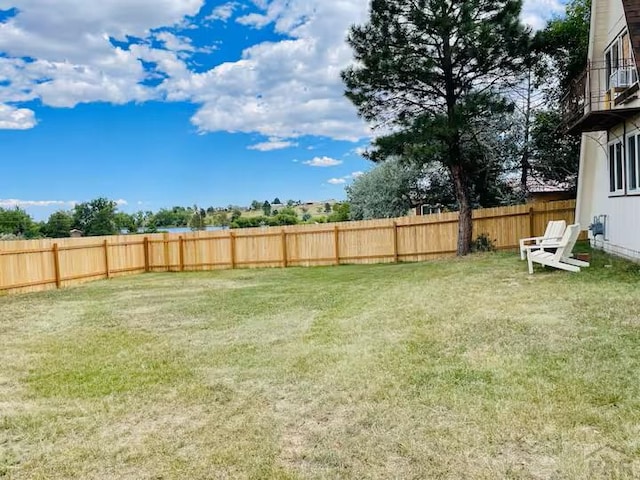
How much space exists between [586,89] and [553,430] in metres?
10.1

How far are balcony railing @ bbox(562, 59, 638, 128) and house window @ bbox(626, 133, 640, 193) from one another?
0.71 metres

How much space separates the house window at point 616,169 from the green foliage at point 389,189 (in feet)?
32.0

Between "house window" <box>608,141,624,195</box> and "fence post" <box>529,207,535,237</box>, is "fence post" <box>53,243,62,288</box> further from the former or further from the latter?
"house window" <box>608,141,624,195</box>

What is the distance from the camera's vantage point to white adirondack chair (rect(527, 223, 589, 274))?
8648 millimetres

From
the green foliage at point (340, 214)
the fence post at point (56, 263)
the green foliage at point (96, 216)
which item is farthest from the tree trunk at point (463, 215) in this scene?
the green foliage at point (96, 216)

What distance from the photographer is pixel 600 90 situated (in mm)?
11086

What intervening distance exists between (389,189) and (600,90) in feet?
35.7

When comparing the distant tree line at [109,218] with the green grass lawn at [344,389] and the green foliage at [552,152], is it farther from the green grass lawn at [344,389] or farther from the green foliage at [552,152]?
the green grass lawn at [344,389]

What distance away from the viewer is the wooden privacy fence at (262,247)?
13375mm

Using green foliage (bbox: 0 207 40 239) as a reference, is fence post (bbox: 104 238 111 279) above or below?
below

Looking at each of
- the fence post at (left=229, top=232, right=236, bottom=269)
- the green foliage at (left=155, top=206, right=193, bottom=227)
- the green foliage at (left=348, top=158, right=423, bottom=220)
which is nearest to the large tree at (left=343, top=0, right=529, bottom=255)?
the green foliage at (left=348, top=158, right=423, bottom=220)

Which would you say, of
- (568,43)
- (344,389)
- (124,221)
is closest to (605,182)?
(568,43)

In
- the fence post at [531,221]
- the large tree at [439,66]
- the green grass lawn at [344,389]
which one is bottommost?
the green grass lawn at [344,389]

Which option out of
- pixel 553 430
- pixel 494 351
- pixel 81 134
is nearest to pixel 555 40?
pixel 494 351
